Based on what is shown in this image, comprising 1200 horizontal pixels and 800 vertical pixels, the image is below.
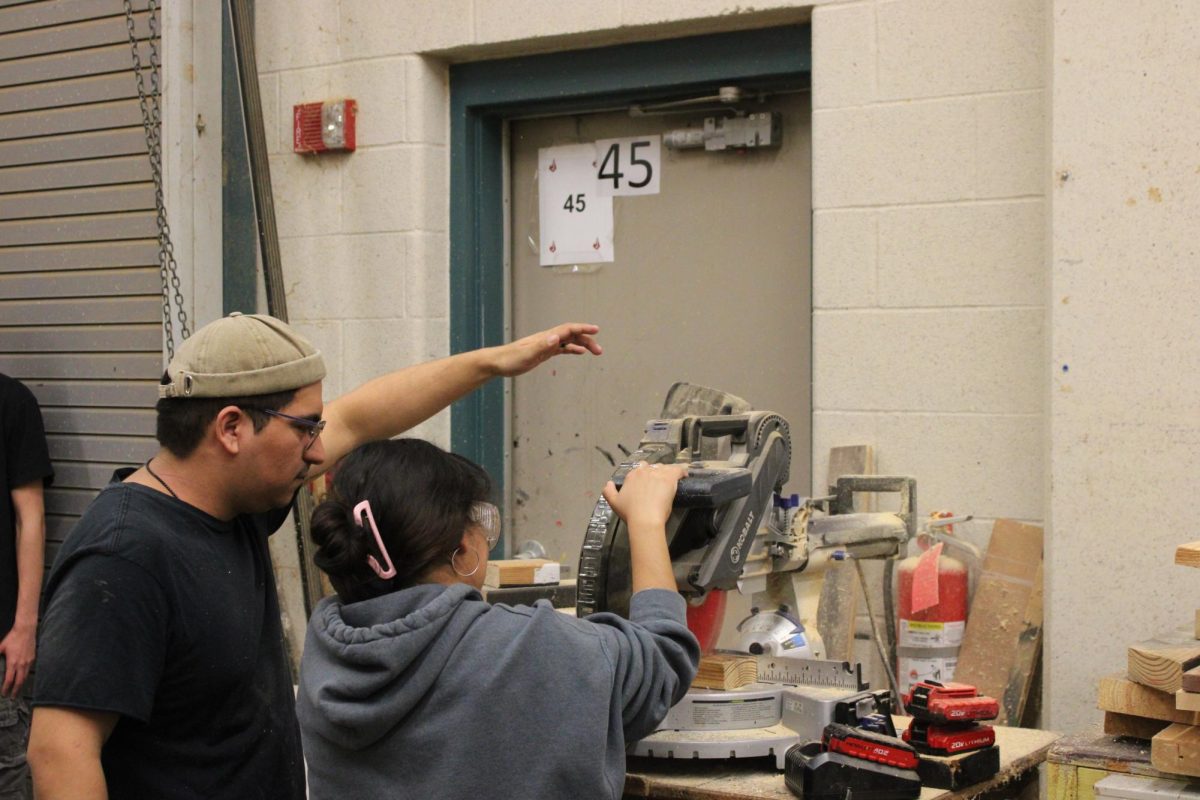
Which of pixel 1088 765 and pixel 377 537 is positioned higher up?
pixel 377 537

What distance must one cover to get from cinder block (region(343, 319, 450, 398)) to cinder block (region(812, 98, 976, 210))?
116cm

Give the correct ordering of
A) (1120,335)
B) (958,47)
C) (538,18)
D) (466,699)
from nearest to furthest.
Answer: (466,699) → (1120,335) → (958,47) → (538,18)

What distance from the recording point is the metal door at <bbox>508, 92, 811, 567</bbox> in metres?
3.50

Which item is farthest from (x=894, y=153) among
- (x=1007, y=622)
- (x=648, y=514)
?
(x=648, y=514)

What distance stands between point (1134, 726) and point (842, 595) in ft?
3.31

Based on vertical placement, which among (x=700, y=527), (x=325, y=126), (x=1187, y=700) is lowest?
(x=1187, y=700)

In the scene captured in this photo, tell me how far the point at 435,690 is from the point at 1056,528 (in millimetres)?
1584

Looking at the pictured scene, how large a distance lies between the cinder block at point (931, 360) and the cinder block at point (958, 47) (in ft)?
1.68

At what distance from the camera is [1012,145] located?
9.86 ft

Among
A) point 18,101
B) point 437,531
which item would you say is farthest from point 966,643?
point 18,101

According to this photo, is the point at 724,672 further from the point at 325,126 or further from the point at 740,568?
the point at 325,126

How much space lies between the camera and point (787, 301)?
3.50 meters

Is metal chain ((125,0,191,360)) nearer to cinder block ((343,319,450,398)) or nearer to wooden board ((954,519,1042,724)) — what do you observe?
cinder block ((343,319,450,398))

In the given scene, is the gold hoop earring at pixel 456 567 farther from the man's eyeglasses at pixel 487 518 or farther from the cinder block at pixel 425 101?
the cinder block at pixel 425 101
